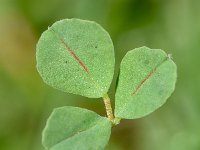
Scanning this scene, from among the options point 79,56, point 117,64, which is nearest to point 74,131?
point 79,56

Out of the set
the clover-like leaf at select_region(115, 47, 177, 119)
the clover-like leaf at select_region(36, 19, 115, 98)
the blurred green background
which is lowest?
the blurred green background

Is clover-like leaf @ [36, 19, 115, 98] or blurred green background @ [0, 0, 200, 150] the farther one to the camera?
blurred green background @ [0, 0, 200, 150]

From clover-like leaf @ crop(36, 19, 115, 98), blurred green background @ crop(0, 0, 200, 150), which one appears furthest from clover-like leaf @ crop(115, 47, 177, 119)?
blurred green background @ crop(0, 0, 200, 150)

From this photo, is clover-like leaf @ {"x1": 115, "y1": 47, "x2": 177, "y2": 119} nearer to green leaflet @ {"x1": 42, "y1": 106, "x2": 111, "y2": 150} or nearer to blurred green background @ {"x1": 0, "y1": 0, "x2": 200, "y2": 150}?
green leaflet @ {"x1": 42, "y1": 106, "x2": 111, "y2": 150}

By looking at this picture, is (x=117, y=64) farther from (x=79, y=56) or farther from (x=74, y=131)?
(x=74, y=131)

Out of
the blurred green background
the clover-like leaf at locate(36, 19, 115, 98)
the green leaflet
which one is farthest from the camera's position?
the blurred green background

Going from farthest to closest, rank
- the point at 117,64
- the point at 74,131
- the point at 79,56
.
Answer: the point at 117,64, the point at 79,56, the point at 74,131

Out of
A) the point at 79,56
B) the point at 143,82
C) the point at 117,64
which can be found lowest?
the point at 117,64
